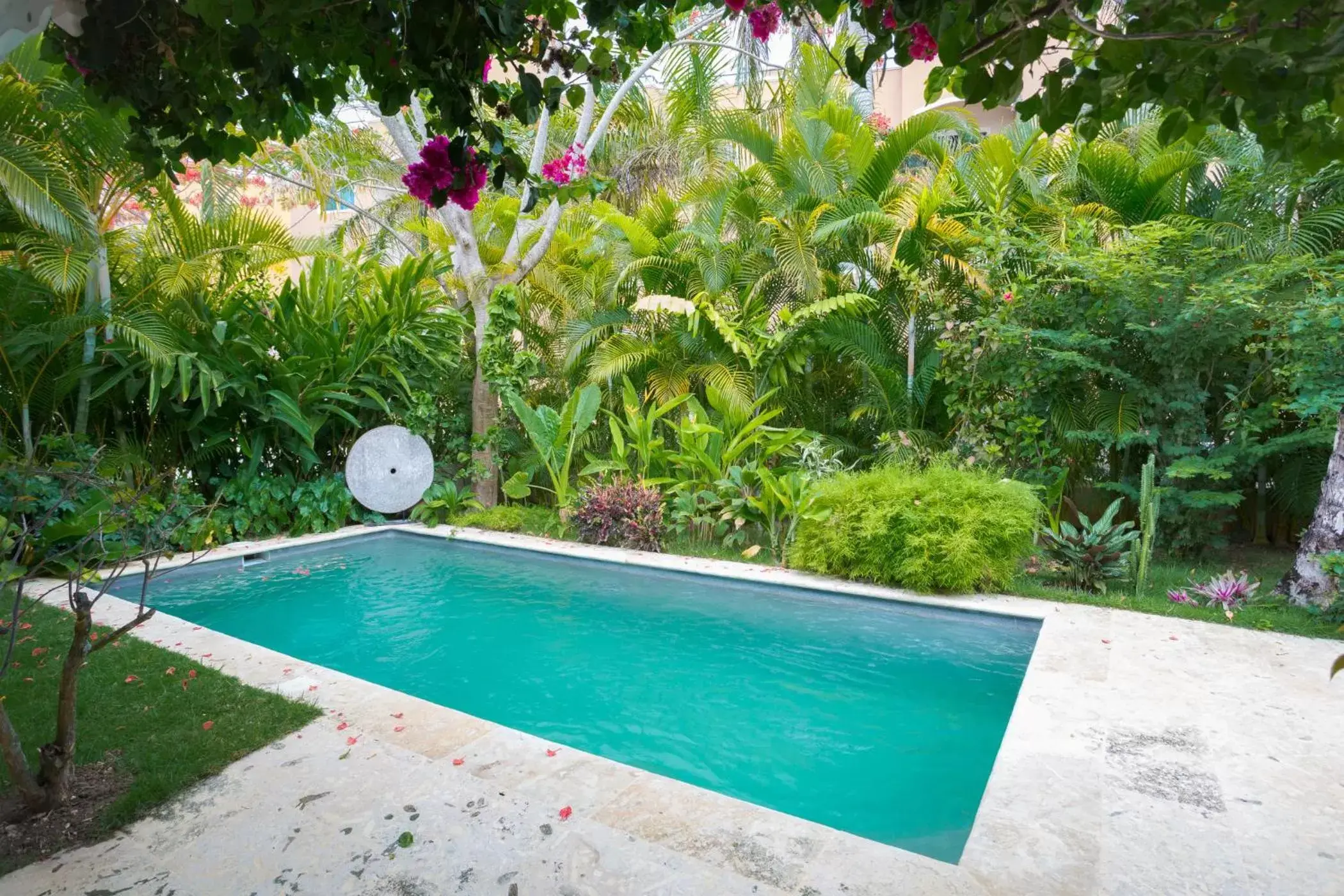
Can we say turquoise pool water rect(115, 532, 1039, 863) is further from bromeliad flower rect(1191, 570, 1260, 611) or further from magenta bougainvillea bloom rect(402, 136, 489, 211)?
magenta bougainvillea bloom rect(402, 136, 489, 211)

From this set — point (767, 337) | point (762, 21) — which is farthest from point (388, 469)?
point (762, 21)

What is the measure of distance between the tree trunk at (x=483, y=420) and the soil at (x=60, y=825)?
5.75m

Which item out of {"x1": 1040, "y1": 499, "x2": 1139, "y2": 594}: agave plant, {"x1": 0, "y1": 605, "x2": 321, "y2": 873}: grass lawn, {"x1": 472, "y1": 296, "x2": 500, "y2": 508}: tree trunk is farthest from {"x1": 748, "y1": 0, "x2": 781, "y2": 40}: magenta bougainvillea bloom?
{"x1": 472, "y1": 296, "x2": 500, "y2": 508}: tree trunk

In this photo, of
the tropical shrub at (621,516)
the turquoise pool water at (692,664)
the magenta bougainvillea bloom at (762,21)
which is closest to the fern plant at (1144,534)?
the turquoise pool water at (692,664)

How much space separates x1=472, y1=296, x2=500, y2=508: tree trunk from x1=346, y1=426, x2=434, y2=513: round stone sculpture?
21.6 inches

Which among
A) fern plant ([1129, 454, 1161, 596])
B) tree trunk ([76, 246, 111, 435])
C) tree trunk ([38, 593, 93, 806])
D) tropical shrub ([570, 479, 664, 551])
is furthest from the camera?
tropical shrub ([570, 479, 664, 551])

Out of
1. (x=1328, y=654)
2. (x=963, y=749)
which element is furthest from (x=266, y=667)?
(x=1328, y=654)

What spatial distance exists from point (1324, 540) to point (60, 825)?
20.4 feet

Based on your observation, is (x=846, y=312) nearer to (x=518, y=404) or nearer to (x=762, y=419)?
(x=762, y=419)

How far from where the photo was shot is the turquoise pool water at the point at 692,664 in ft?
10.1

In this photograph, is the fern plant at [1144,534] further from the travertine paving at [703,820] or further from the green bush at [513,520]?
the green bush at [513,520]

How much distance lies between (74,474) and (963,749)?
338 centimetres

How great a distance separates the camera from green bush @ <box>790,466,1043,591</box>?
5023mm

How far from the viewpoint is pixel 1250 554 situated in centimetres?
641
